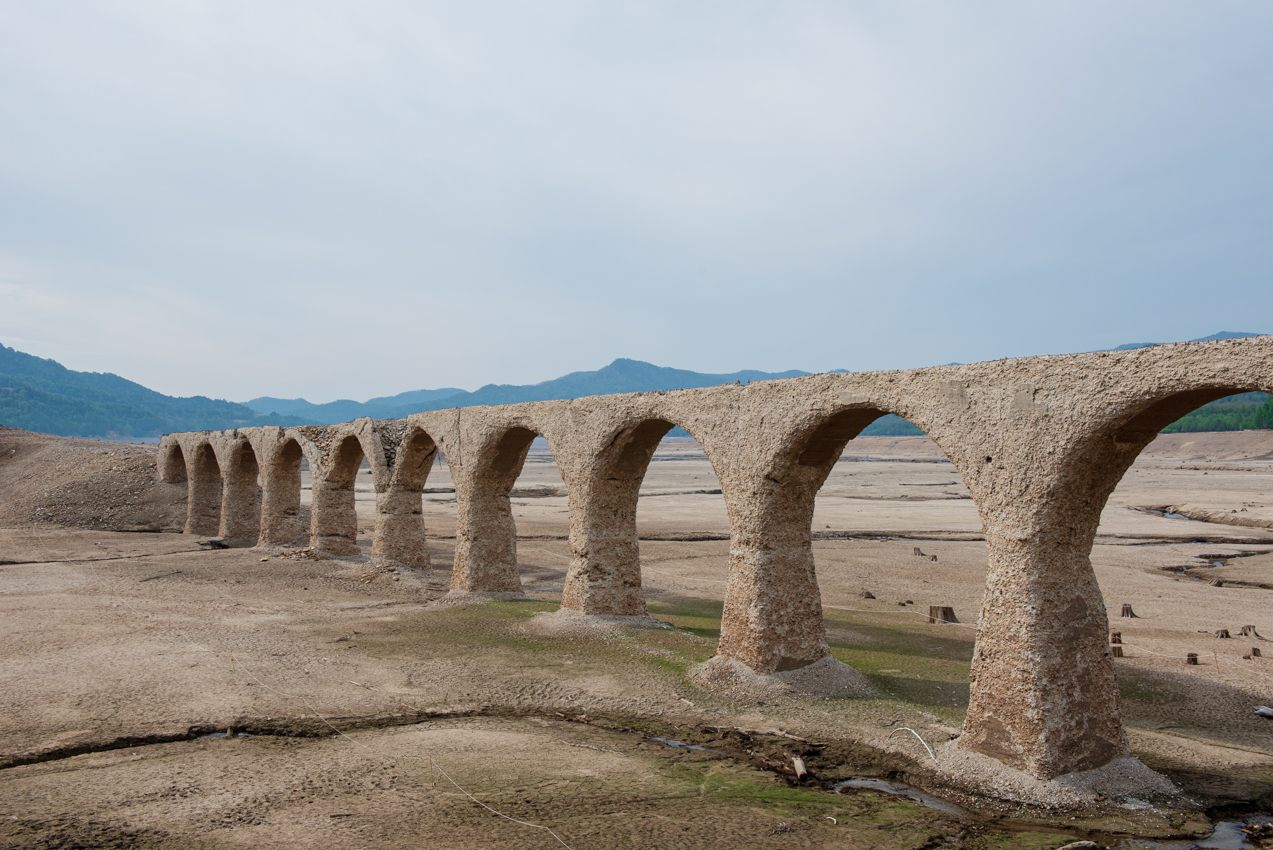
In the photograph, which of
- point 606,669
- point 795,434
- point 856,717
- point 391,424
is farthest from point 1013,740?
point 391,424

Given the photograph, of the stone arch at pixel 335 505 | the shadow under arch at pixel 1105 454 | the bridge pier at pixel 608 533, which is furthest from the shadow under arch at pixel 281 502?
the shadow under arch at pixel 1105 454

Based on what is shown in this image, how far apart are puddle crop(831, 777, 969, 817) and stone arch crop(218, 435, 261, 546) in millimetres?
19319

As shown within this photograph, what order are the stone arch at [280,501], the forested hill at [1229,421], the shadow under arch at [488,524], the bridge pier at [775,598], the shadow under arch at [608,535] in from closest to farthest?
the bridge pier at [775,598]
the shadow under arch at [608,535]
the shadow under arch at [488,524]
the stone arch at [280,501]
the forested hill at [1229,421]

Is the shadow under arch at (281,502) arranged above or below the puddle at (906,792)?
above

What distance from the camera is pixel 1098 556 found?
62.9ft

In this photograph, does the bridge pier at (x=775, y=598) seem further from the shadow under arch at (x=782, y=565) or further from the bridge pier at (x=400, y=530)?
the bridge pier at (x=400, y=530)

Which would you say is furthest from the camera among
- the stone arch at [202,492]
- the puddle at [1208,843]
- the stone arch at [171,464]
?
the stone arch at [171,464]

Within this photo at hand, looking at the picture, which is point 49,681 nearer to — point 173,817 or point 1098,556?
point 173,817

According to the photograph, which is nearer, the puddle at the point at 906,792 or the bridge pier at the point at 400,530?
the puddle at the point at 906,792

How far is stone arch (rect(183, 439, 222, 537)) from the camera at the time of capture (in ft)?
78.4

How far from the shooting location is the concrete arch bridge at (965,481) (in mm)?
5848

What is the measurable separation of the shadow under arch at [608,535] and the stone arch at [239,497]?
546 inches

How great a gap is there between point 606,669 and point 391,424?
943cm

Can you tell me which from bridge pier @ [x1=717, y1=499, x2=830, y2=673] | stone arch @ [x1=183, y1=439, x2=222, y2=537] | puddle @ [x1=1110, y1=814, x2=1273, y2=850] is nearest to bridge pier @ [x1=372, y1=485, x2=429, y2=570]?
bridge pier @ [x1=717, y1=499, x2=830, y2=673]
